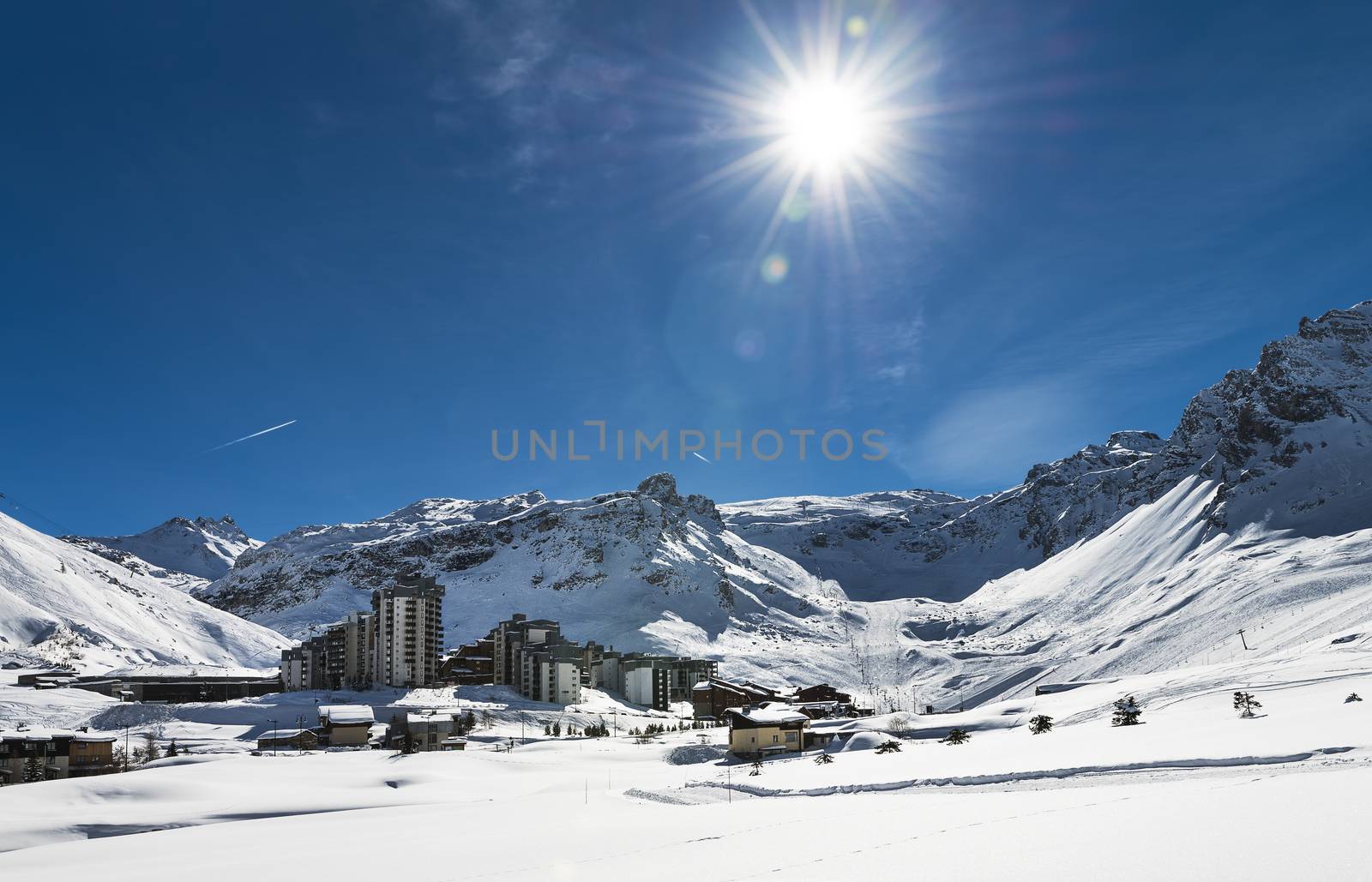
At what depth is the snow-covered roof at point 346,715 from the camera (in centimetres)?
6625

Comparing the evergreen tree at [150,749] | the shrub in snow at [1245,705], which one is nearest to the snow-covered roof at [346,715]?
the evergreen tree at [150,749]

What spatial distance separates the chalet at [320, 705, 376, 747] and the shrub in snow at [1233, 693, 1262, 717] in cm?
5706

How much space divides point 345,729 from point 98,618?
277 feet

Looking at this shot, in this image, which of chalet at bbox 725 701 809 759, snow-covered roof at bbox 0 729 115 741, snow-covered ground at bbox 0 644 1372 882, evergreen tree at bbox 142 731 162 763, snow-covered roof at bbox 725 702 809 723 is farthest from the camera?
evergreen tree at bbox 142 731 162 763

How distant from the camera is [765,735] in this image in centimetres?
5144

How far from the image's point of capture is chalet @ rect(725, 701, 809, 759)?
168ft

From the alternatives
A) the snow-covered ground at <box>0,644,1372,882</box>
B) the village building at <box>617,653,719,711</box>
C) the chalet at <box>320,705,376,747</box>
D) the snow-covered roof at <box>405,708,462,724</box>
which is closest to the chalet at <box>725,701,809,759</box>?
the snow-covered ground at <box>0,644,1372,882</box>

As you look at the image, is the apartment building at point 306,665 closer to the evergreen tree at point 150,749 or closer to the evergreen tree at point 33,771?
the evergreen tree at point 150,749

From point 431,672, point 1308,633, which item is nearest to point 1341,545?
point 1308,633

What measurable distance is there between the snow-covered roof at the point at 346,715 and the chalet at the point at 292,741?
1806 millimetres

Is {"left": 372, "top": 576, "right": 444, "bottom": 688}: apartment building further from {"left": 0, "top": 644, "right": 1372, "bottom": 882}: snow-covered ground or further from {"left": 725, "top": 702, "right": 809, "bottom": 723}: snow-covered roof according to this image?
{"left": 725, "top": 702, "right": 809, "bottom": 723}: snow-covered roof

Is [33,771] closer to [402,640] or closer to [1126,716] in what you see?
[1126,716]

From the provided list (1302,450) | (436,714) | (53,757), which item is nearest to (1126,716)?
(436,714)

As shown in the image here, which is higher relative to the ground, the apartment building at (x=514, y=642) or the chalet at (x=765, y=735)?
the apartment building at (x=514, y=642)
